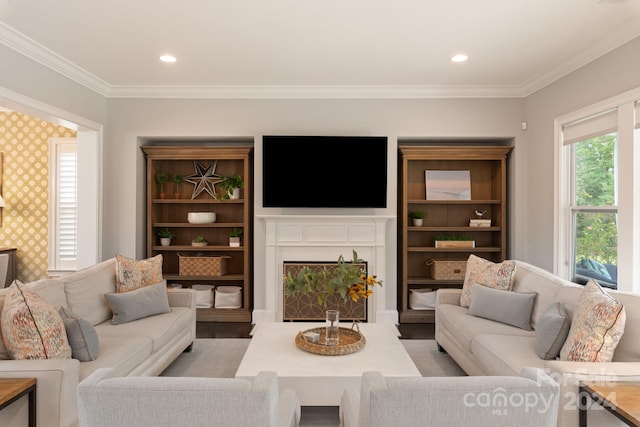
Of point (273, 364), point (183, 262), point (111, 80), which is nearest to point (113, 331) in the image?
point (273, 364)

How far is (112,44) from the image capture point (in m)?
3.43

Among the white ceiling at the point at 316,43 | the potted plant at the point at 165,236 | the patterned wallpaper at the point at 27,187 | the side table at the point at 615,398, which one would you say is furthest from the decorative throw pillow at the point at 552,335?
the patterned wallpaper at the point at 27,187

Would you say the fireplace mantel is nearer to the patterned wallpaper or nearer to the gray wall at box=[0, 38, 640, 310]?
the gray wall at box=[0, 38, 640, 310]

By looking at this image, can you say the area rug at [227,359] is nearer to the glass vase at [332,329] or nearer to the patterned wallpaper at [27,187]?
the glass vase at [332,329]

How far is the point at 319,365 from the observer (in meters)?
2.44

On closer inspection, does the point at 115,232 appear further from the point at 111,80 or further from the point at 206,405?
the point at 206,405

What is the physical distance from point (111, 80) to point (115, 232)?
1.69m

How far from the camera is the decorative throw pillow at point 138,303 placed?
3129 millimetres

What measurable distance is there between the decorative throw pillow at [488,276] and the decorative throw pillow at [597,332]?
44.7 inches

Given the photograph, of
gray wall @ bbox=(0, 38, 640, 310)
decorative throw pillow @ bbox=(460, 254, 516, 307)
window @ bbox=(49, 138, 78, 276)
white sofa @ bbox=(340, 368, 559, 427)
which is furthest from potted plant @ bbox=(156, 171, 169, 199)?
white sofa @ bbox=(340, 368, 559, 427)

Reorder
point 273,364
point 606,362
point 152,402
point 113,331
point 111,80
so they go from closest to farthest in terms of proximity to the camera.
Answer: point 152,402, point 606,362, point 273,364, point 113,331, point 111,80

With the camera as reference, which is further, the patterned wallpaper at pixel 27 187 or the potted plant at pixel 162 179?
the patterned wallpaper at pixel 27 187

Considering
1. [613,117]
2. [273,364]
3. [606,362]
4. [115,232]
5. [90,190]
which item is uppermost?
[613,117]

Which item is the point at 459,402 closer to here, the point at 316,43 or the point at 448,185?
the point at 316,43
